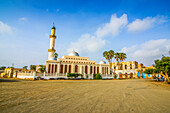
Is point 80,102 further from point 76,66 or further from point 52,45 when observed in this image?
point 52,45

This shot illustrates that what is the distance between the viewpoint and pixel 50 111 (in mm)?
3934

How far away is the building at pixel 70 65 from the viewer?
37781 mm

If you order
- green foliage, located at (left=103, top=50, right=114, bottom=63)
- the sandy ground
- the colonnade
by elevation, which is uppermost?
green foliage, located at (left=103, top=50, right=114, bottom=63)

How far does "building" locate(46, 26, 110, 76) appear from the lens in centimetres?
3778

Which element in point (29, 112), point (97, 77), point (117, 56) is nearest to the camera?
point (29, 112)

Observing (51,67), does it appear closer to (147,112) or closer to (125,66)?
(147,112)

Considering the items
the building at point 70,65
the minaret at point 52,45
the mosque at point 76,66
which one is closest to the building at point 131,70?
the mosque at point 76,66

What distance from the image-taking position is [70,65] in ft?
132

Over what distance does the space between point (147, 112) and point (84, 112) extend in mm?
2576

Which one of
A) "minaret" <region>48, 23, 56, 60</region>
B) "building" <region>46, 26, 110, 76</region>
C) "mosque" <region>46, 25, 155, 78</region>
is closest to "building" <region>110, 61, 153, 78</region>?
"mosque" <region>46, 25, 155, 78</region>

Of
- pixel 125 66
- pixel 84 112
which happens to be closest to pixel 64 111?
pixel 84 112

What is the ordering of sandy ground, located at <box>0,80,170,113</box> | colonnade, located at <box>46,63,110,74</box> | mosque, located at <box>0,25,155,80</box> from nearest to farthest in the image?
1. sandy ground, located at <box>0,80,170,113</box>
2. mosque, located at <box>0,25,155,80</box>
3. colonnade, located at <box>46,63,110,74</box>

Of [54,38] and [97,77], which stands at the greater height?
[54,38]

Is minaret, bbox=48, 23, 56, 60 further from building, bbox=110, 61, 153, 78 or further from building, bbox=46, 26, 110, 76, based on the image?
building, bbox=110, 61, 153, 78
